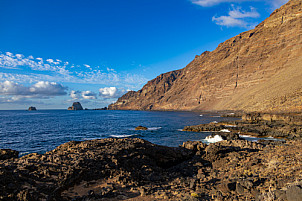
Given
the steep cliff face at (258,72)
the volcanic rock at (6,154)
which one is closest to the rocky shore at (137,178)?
the volcanic rock at (6,154)

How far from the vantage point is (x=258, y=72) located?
333 ft

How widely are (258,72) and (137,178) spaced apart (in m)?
112

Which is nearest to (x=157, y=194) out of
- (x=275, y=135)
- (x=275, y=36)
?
(x=275, y=135)

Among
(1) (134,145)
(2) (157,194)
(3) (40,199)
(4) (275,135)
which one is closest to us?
(3) (40,199)

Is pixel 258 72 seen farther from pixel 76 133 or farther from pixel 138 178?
pixel 138 178

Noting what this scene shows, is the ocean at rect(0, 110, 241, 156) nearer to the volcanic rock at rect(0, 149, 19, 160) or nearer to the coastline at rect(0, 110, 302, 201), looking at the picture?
the volcanic rock at rect(0, 149, 19, 160)

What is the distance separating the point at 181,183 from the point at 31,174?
23.6 ft

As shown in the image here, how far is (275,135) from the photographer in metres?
28.5

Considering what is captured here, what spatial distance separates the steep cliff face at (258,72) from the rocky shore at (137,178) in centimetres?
5517

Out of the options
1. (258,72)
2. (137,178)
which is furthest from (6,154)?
(258,72)

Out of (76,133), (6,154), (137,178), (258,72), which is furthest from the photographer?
(258,72)

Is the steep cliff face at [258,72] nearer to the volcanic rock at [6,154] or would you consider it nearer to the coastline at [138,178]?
the coastline at [138,178]

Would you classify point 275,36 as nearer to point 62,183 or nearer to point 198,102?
point 198,102

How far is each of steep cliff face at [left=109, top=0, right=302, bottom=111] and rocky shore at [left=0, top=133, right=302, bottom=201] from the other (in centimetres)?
5517
